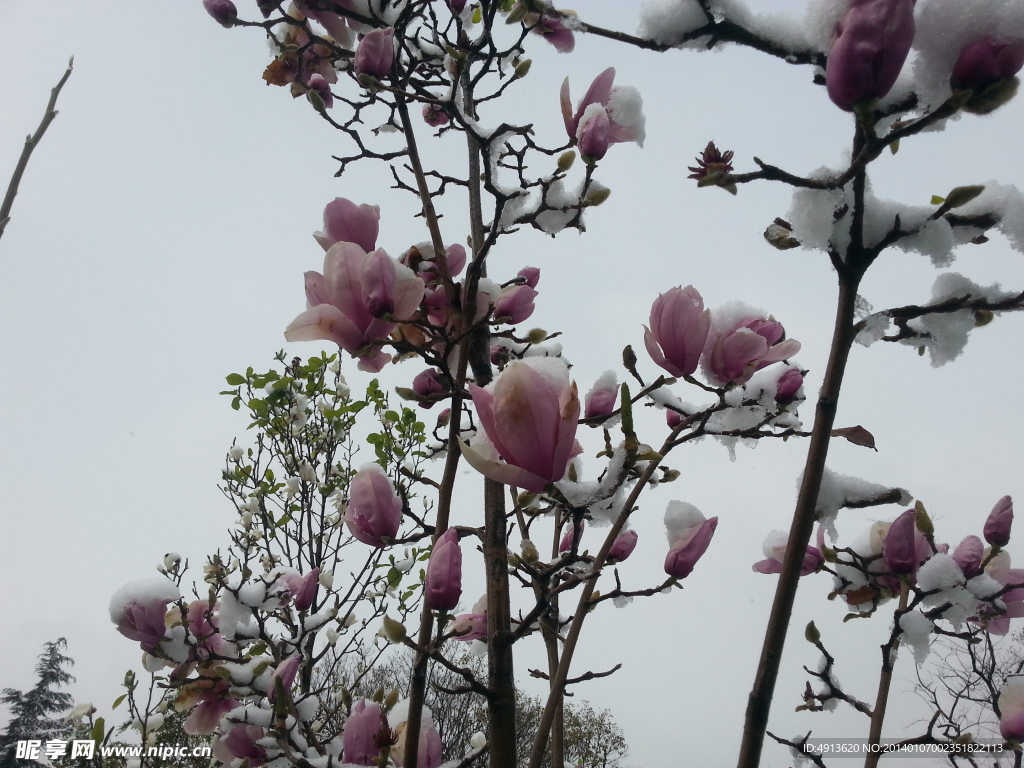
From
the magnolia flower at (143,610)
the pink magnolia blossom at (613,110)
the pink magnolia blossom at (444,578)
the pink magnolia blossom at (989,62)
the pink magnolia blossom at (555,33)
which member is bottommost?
the pink magnolia blossom at (444,578)

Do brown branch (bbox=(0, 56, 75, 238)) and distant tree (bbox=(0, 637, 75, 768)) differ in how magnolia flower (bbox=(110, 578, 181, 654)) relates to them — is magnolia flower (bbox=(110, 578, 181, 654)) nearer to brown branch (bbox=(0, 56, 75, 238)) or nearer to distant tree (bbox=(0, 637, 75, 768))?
brown branch (bbox=(0, 56, 75, 238))

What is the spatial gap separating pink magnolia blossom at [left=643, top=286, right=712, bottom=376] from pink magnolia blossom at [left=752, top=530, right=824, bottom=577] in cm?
32

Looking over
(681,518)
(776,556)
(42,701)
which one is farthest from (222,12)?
(42,701)

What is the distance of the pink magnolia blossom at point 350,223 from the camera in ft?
3.21

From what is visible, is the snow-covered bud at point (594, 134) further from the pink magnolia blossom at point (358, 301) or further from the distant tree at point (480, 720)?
the distant tree at point (480, 720)

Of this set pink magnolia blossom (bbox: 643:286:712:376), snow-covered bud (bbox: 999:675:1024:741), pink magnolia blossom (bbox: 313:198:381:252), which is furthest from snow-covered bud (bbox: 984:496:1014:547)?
pink magnolia blossom (bbox: 313:198:381:252)

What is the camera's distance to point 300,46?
1379 mm

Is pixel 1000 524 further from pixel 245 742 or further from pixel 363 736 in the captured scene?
pixel 245 742

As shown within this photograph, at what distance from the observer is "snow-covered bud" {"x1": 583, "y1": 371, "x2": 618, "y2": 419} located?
1.05 metres

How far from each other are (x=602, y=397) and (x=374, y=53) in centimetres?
72

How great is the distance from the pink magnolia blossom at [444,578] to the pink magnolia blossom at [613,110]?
749mm

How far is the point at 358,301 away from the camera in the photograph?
88 centimetres

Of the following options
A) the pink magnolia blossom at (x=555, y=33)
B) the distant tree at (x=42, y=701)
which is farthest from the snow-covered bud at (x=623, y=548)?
the distant tree at (x=42, y=701)

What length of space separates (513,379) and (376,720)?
567mm
